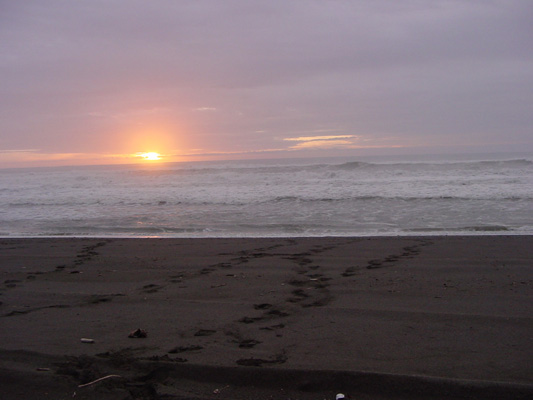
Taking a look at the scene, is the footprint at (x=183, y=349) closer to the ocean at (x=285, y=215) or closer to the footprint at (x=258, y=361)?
the footprint at (x=258, y=361)

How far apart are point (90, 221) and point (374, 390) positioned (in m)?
12.0

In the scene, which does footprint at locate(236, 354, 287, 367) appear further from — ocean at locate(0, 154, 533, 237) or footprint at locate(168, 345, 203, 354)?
ocean at locate(0, 154, 533, 237)

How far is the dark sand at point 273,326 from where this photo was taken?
2.81 metres

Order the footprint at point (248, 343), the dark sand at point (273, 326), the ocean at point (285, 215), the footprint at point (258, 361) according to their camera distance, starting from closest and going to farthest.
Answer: the dark sand at point (273, 326) < the footprint at point (258, 361) < the footprint at point (248, 343) < the ocean at point (285, 215)

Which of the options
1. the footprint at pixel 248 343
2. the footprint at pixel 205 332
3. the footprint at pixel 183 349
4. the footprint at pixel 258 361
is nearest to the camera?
the footprint at pixel 258 361

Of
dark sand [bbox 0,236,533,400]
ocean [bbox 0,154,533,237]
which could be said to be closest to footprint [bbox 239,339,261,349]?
dark sand [bbox 0,236,533,400]

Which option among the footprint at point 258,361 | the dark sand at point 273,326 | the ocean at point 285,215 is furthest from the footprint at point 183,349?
the ocean at point 285,215

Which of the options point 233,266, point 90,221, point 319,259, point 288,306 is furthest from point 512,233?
point 90,221

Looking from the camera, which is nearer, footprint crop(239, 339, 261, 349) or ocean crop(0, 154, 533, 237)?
footprint crop(239, 339, 261, 349)

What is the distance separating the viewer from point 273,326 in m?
3.94

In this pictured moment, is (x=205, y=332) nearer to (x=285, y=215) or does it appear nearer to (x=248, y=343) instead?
(x=248, y=343)

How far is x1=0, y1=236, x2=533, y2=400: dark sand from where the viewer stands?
2807 millimetres

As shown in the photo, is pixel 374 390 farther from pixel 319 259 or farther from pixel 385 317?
pixel 319 259

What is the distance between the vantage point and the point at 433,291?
5062mm
